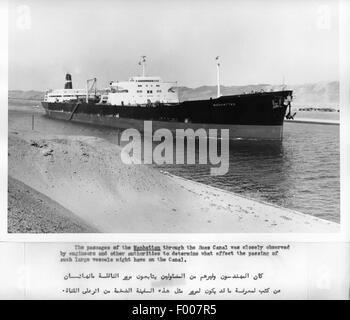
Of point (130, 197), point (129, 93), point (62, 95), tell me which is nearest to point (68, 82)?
point (62, 95)

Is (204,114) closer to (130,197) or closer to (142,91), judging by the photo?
(142,91)

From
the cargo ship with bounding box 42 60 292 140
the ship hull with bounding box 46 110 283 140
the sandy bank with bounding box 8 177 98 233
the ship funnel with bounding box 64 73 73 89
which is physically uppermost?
the ship funnel with bounding box 64 73 73 89

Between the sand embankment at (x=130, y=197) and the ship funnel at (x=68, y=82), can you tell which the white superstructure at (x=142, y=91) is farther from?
the sand embankment at (x=130, y=197)

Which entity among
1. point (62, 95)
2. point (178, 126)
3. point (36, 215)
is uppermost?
point (62, 95)

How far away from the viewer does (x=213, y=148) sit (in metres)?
1.99

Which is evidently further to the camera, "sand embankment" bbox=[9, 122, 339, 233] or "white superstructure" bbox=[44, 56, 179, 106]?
"white superstructure" bbox=[44, 56, 179, 106]

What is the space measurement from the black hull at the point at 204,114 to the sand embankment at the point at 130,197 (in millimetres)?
289

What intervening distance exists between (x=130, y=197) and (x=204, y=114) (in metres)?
0.70

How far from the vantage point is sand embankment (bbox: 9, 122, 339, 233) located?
190 centimetres

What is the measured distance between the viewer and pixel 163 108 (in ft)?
7.73

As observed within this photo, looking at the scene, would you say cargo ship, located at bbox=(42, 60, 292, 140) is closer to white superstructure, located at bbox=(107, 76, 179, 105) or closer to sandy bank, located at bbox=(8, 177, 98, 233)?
white superstructure, located at bbox=(107, 76, 179, 105)

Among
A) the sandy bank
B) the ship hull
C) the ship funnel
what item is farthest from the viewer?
the ship hull

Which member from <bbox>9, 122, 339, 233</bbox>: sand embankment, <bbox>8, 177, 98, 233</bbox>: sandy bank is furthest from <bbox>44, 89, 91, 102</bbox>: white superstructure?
<bbox>8, 177, 98, 233</bbox>: sandy bank

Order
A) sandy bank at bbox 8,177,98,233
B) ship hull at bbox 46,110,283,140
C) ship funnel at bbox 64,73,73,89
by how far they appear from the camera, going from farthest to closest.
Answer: ship hull at bbox 46,110,283,140 < ship funnel at bbox 64,73,73,89 < sandy bank at bbox 8,177,98,233
